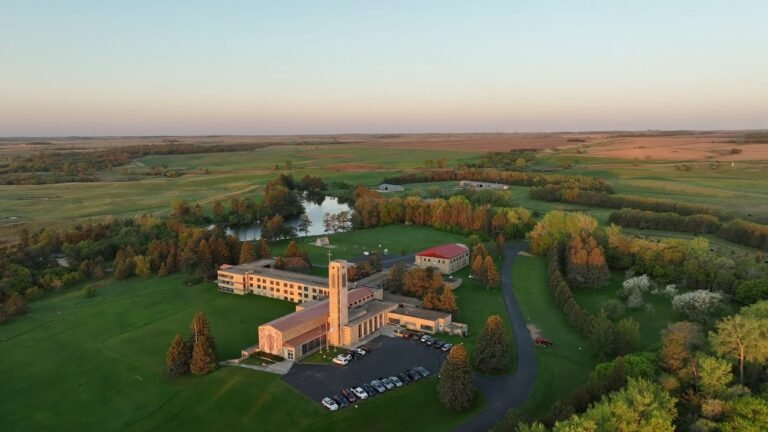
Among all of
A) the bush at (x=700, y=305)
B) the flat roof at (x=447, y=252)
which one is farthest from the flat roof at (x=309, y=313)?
the bush at (x=700, y=305)

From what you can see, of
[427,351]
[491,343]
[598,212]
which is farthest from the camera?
[598,212]

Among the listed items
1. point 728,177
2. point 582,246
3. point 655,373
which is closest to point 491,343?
point 655,373

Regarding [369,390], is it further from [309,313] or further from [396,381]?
[309,313]

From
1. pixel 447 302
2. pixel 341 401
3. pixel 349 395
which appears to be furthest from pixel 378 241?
pixel 341 401

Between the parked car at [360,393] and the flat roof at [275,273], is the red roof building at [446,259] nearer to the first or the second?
the flat roof at [275,273]

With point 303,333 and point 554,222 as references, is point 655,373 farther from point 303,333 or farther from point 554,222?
point 554,222

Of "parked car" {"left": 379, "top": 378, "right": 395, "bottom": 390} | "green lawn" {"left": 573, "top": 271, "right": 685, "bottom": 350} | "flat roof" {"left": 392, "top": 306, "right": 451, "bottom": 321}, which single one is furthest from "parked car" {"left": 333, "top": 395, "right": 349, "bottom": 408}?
"green lawn" {"left": 573, "top": 271, "right": 685, "bottom": 350}
